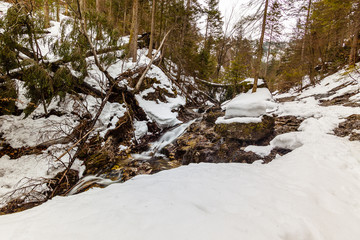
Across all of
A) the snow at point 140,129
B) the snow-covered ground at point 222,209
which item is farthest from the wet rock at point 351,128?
the snow at point 140,129

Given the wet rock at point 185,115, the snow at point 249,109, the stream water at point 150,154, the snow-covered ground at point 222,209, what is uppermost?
the snow at point 249,109

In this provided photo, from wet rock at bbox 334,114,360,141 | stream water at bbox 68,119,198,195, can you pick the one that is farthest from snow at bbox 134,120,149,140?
wet rock at bbox 334,114,360,141

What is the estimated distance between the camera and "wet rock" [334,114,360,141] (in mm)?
3636

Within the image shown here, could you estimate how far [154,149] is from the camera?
683 cm

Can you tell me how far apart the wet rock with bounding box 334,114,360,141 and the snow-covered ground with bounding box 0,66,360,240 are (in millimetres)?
1409

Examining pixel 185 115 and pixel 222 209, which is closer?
pixel 222 209

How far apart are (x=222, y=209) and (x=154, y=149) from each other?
5420 mm

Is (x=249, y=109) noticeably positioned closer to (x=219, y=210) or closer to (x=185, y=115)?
(x=219, y=210)

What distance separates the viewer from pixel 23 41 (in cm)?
491

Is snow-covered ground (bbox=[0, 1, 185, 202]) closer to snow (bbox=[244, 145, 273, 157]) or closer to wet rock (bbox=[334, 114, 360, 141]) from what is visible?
snow (bbox=[244, 145, 273, 157])

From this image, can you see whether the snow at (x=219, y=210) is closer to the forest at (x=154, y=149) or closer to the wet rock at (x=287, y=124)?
the forest at (x=154, y=149)

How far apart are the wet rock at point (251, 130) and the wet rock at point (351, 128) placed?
1617 millimetres

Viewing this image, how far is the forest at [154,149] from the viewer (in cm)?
155

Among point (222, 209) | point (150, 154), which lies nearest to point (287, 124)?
point (222, 209)
